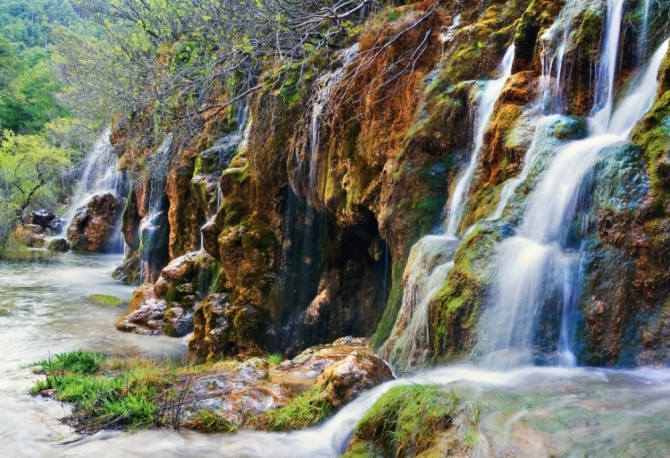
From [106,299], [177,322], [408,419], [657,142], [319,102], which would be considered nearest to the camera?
[408,419]

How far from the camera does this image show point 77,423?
4.93m

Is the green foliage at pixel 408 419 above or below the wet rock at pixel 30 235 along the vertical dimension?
below

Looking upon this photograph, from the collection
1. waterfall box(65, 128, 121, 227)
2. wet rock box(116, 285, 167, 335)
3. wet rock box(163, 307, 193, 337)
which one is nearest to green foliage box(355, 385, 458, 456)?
wet rock box(163, 307, 193, 337)

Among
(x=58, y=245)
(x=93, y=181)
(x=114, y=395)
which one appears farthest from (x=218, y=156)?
(x=93, y=181)

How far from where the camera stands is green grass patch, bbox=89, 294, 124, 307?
622 inches

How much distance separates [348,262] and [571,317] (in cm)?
565

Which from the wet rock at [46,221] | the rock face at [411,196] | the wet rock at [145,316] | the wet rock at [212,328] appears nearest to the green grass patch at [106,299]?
the wet rock at [145,316]

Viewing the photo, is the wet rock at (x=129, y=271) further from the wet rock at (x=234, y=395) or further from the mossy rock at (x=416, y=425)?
the mossy rock at (x=416, y=425)

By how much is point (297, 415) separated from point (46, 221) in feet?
108

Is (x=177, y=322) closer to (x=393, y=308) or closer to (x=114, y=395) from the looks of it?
(x=393, y=308)

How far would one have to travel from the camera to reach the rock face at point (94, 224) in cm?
2930

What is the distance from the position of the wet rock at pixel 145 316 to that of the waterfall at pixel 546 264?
9.59m

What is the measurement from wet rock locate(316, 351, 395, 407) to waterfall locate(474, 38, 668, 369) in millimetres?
1058

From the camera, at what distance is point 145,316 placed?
12867 millimetres
